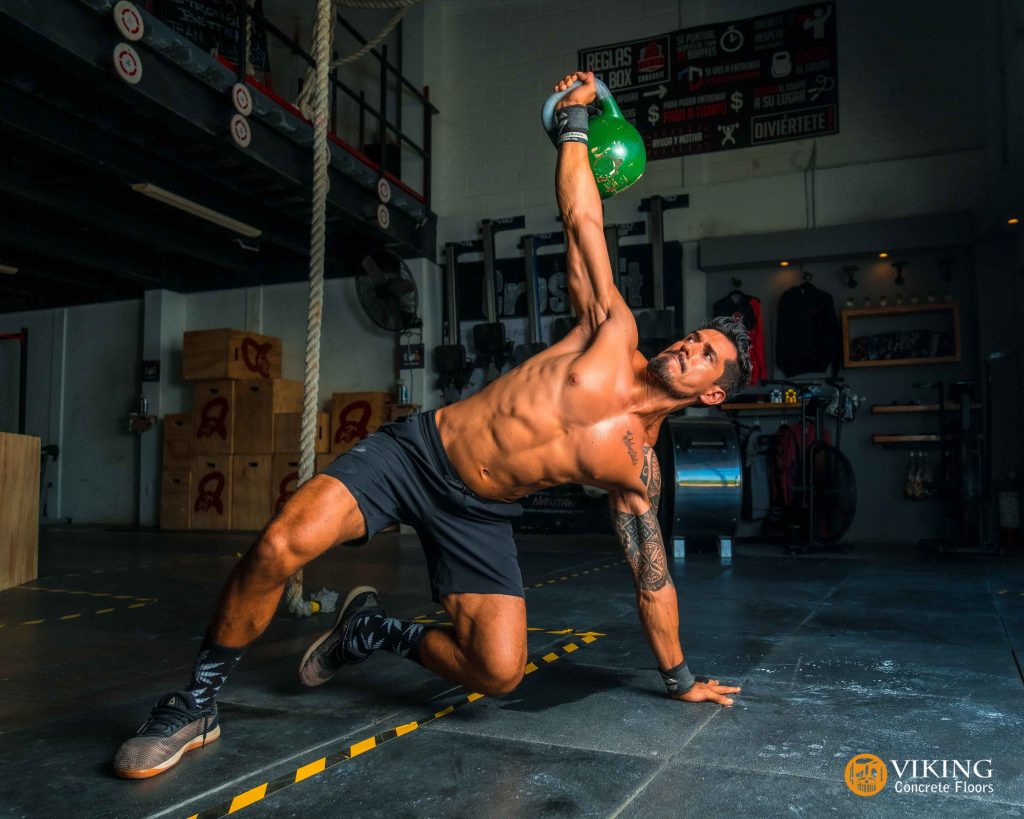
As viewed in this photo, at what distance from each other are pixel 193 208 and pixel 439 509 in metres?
5.72

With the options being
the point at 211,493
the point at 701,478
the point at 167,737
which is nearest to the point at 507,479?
the point at 167,737

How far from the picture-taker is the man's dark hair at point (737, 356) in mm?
2240

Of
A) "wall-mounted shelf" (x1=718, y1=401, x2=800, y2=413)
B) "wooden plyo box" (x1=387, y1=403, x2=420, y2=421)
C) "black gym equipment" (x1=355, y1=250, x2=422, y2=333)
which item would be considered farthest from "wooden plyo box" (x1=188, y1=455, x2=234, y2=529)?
"wall-mounted shelf" (x1=718, y1=401, x2=800, y2=413)

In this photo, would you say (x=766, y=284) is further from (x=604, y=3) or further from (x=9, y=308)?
(x=9, y=308)

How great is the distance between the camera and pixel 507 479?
6.93 feet

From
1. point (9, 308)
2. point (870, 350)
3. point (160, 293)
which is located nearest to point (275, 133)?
point (160, 293)

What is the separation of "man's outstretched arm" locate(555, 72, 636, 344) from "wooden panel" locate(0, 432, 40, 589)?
3.79 meters

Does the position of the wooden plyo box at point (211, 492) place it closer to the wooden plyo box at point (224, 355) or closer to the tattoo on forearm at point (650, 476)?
the wooden plyo box at point (224, 355)

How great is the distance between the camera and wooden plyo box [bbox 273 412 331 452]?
8391mm

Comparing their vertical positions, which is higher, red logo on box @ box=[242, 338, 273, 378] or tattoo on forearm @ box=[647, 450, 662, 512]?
red logo on box @ box=[242, 338, 273, 378]

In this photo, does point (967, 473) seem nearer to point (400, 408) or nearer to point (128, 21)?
point (400, 408)

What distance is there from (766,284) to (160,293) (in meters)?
6.63

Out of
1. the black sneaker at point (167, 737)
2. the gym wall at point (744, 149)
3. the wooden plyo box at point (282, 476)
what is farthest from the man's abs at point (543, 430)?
the wooden plyo box at point (282, 476)

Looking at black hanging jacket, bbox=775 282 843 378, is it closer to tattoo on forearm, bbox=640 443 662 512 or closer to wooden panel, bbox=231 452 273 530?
wooden panel, bbox=231 452 273 530
